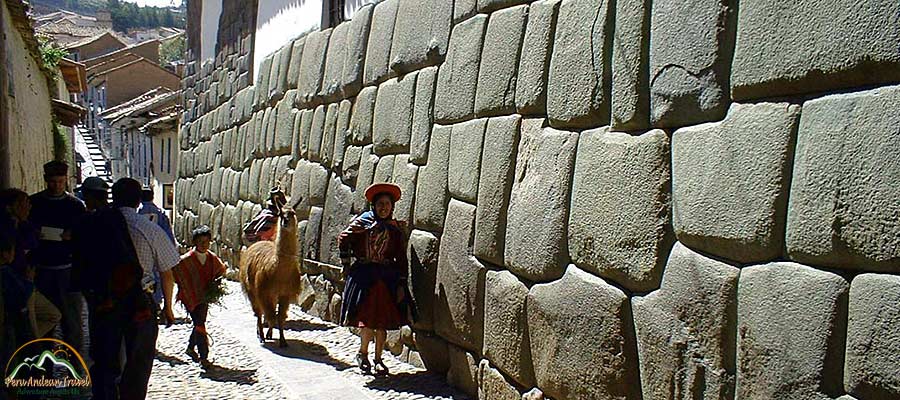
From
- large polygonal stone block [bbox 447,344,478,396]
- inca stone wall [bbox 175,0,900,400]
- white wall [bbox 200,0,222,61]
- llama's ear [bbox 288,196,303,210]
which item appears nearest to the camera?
inca stone wall [bbox 175,0,900,400]

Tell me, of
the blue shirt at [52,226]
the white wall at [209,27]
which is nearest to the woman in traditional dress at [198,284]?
the blue shirt at [52,226]

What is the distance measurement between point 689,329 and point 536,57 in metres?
1.79

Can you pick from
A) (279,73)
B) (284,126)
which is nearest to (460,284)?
(284,126)

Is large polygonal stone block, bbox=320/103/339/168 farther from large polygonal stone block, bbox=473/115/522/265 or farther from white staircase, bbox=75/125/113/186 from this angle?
white staircase, bbox=75/125/113/186

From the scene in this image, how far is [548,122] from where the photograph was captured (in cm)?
465

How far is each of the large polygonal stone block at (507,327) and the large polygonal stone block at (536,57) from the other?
892 mm

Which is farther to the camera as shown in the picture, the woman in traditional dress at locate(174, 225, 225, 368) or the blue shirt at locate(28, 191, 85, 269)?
the woman in traditional dress at locate(174, 225, 225, 368)

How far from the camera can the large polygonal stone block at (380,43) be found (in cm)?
724

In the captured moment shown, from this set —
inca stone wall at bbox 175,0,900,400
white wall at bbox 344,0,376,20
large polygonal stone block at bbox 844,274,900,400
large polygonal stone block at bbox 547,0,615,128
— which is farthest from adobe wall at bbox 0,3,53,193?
large polygonal stone block at bbox 844,274,900,400

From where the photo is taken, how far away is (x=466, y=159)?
5.56 m

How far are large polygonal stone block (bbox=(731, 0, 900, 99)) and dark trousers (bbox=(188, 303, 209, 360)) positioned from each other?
4.56m

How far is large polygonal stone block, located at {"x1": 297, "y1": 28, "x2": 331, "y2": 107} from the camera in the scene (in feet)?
29.2

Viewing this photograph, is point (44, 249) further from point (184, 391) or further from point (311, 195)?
point (311, 195)

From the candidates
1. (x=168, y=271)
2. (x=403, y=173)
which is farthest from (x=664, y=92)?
(x=403, y=173)
